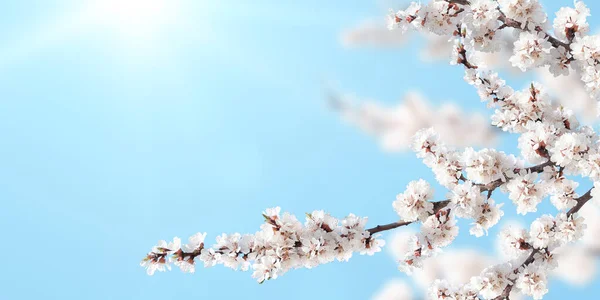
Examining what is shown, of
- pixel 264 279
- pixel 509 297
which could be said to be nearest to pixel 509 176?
pixel 509 297

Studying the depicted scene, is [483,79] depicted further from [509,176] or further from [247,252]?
[247,252]

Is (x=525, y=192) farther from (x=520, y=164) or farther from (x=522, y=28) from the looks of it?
(x=522, y=28)

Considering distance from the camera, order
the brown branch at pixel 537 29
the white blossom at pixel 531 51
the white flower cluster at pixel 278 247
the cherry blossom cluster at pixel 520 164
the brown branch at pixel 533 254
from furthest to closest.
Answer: the brown branch at pixel 537 29 → the white blossom at pixel 531 51 → the brown branch at pixel 533 254 → the cherry blossom cluster at pixel 520 164 → the white flower cluster at pixel 278 247

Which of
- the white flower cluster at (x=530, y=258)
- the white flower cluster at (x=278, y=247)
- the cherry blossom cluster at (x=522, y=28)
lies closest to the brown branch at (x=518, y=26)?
the cherry blossom cluster at (x=522, y=28)

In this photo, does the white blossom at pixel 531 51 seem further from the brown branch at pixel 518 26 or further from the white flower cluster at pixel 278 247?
the white flower cluster at pixel 278 247

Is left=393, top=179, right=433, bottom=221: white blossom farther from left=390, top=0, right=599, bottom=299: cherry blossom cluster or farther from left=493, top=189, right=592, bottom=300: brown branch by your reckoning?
left=493, top=189, right=592, bottom=300: brown branch

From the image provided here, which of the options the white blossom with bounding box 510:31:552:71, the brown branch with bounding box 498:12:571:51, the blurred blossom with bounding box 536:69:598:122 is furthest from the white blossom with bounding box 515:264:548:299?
the blurred blossom with bounding box 536:69:598:122

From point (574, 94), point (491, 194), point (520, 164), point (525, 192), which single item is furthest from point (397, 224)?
point (574, 94)

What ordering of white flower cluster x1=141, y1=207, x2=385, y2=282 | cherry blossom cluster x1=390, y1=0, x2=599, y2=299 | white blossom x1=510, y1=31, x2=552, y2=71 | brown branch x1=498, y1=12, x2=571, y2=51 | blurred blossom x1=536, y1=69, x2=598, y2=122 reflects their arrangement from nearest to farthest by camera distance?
white flower cluster x1=141, y1=207, x2=385, y2=282
cherry blossom cluster x1=390, y1=0, x2=599, y2=299
white blossom x1=510, y1=31, x2=552, y2=71
brown branch x1=498, y1=12, x2=571, y2=51
blurred blossom x1=536, y1=69, x2=598, y2=122
